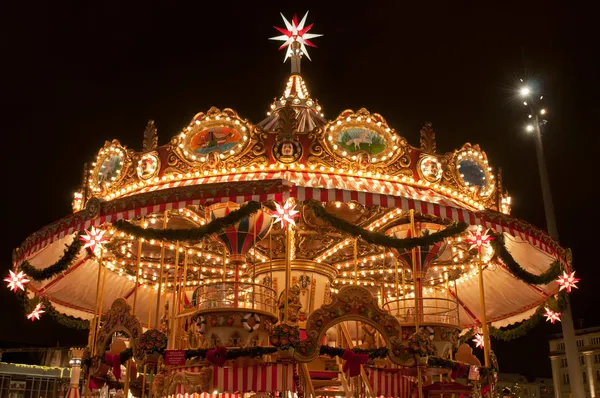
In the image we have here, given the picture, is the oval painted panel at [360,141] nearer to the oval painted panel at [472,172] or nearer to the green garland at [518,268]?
the oval painted panel at [472,172]

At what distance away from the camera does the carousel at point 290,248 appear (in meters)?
9.69

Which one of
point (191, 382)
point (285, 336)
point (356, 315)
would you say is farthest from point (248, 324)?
point (356, 315)

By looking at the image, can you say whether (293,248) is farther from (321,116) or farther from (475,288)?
(475,288)

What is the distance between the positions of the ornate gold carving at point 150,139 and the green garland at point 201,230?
2062mm

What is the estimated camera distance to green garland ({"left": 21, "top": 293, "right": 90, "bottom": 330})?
13.9 meters

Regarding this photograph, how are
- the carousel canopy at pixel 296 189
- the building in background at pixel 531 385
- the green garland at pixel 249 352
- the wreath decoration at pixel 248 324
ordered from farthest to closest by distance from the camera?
1. the building in background at pixel 531 385
2. the carousel canopy at pixel 296 189
3. the wreath decoration at pixel 248 324
4. the green garland at pixel 249 352

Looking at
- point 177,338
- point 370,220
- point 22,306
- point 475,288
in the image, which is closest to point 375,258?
point 370,220

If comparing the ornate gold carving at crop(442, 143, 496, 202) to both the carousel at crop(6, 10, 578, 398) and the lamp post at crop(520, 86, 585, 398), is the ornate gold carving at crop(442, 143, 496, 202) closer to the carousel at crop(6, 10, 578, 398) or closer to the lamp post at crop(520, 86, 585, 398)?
the carousel at crop(6, 10, 578, 398)

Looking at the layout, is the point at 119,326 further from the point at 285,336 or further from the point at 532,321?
the point at 532,321

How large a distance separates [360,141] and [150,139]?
4.09 m

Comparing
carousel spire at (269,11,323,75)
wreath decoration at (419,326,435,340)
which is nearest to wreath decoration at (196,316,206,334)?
wreath decoration at (419,326,435,340)

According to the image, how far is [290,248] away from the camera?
1173 cm

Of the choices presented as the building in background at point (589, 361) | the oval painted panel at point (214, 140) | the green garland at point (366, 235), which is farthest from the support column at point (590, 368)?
the oval painted panel at point (214, 140)

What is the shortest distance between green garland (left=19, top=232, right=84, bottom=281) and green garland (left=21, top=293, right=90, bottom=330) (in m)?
1.68
